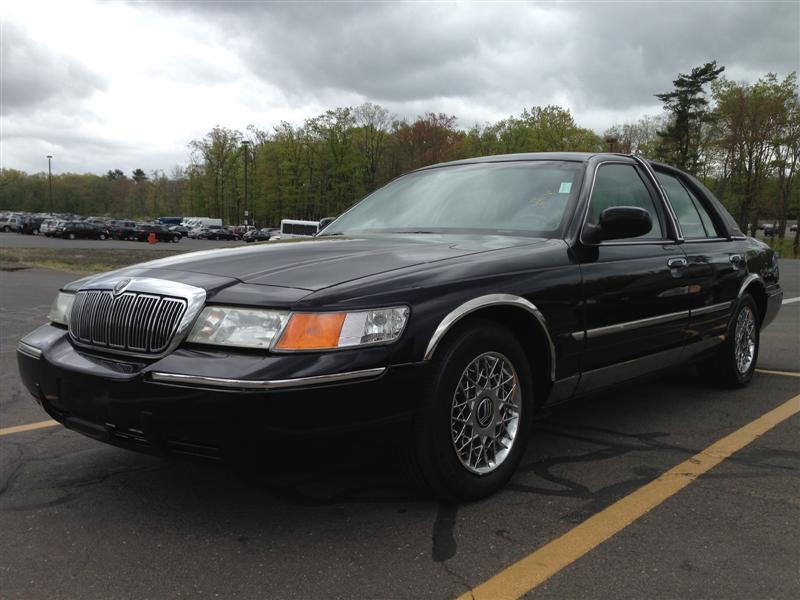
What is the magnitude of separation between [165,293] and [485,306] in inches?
51.9

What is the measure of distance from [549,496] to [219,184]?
290 ft

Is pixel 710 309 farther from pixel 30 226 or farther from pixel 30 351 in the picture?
pixel 30 226

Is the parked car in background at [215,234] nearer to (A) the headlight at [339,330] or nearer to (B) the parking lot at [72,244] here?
(B) the parking lot at [72,244]

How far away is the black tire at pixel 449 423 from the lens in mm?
2760

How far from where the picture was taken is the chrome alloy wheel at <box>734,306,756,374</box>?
528 centimetres

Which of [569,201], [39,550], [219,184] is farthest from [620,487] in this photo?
[219,184]

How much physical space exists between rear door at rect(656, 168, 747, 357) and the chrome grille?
320 cm

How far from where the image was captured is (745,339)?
5.45 metres

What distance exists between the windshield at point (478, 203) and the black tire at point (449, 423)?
871 millimetres

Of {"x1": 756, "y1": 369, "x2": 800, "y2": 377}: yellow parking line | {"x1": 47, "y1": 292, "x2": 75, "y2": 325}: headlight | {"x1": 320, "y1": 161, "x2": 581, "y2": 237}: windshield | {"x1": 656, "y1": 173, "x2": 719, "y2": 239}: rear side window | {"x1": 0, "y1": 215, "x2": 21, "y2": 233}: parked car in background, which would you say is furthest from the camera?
{"x1": 0, "y1": 215, "x2": 21, "y2": 233}: parked car in background

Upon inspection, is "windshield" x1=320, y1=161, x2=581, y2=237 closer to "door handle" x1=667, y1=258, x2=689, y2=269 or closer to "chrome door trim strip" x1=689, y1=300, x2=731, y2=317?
"door handle" x1=667, y1=258, x2=689, y2=269

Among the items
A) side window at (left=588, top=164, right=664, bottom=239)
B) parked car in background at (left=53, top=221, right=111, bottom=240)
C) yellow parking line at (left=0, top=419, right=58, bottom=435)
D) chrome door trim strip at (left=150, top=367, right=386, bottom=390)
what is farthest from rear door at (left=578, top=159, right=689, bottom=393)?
parked car in background at (left=53, top=221, right=111, bottom=240)

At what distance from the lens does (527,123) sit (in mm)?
64688

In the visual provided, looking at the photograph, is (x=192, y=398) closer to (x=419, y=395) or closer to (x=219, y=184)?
(x=419, y=395)
